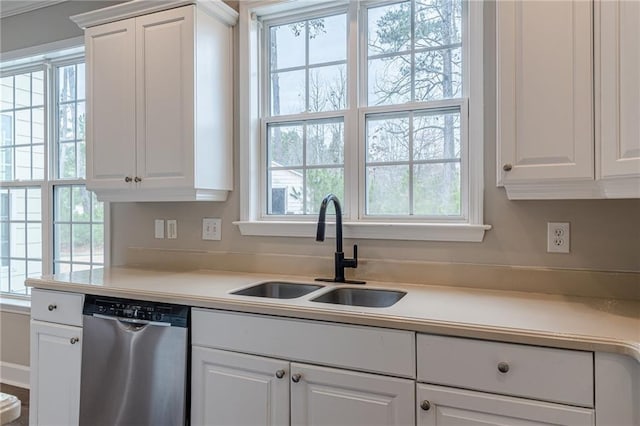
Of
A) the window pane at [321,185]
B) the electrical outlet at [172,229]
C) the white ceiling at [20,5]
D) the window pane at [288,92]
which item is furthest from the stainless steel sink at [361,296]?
the white ceiling at [20,5]

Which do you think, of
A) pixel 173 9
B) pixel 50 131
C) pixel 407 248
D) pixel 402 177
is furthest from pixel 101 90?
pixel 407 248

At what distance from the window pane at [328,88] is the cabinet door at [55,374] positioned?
1626 mm

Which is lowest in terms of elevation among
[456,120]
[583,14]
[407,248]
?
[407,248]

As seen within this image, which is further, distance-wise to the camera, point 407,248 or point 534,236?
point 407,248

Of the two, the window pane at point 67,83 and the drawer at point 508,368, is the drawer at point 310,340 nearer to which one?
the drawer at point 508,368

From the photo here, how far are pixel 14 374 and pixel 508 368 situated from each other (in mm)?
3375

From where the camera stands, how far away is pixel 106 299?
6.19 ft

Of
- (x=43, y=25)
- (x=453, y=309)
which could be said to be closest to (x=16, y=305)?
(x=43, y=25)

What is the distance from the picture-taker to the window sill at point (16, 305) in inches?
118

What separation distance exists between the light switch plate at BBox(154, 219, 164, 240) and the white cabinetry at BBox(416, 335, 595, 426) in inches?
71.3

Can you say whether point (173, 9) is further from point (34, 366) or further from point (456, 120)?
point (34, 366)

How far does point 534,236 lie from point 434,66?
3.00ft

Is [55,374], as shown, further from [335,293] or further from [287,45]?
[287,45]

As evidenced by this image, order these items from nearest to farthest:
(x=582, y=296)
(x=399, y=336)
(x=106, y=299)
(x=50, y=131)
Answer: (x=399, y=336) < (x=582, y=296) < (x=106, y=299) < (x=50, y=131)
